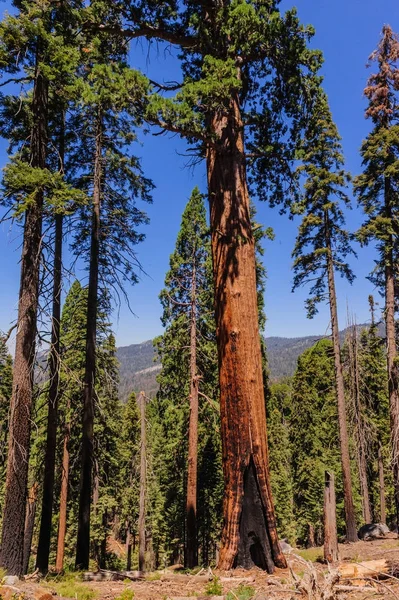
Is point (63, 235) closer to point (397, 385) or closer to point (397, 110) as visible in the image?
point (397, 385)

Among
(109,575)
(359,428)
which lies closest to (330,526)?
(109,575)

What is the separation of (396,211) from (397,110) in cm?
365

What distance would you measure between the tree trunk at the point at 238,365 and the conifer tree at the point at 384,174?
987 centimetres

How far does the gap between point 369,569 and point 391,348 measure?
1037 centimetres

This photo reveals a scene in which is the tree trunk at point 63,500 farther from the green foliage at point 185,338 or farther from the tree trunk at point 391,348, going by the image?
the tree trunk at point 391,348

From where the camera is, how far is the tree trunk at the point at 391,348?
13.3 metres

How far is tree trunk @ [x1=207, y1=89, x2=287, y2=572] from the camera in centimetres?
492

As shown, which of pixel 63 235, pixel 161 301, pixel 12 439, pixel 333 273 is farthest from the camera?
pixel 161 301

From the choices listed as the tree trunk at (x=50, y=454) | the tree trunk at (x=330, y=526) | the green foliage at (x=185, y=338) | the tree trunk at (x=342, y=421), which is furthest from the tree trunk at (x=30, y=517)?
the tree trunk at (x=330, y=526)

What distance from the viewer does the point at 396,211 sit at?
47.6 ft

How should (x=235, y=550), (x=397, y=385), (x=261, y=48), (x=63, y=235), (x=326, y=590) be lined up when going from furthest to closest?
1. (x=397, y=385)
2. (x=63, y=235)
3. (x=261, y=48)
4. (x=235, y=550)
5. (x=326, y=590)

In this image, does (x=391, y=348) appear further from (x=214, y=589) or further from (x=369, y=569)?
(x=214, y=589)

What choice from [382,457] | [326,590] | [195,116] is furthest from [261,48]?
[382,457]

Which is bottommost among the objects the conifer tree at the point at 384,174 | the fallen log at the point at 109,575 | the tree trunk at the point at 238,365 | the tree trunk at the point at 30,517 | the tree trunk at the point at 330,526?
the tree trunk at the point at 30,517
